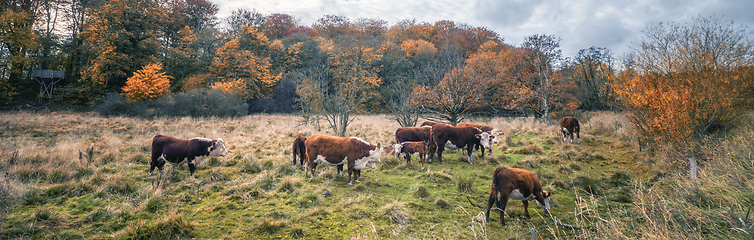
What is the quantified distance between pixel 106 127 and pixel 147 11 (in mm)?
17718

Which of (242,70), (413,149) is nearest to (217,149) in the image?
(413,149)

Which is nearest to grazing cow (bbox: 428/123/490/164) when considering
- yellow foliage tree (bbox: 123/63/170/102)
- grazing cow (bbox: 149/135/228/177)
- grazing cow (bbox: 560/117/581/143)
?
grazing cow (bbox: 560/117/581/143)

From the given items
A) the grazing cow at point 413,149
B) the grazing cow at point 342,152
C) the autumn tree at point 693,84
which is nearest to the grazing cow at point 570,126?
Result: the autumn tree at point 693,84

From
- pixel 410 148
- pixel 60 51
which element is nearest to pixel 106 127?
pixel 410 148

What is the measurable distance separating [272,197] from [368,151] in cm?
276

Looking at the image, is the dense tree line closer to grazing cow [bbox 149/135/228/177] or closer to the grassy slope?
the grassy slope

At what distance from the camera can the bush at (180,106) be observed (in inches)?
912

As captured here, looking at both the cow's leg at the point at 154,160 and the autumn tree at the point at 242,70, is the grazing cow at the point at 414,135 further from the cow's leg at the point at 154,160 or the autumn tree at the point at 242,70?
the autumn tree at the point at 242,70

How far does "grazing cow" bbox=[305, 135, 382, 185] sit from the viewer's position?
7.84 meters

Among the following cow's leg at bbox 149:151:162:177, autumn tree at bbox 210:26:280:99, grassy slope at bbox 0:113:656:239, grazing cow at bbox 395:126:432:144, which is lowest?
grassy slope at bbox 0:113:656:239

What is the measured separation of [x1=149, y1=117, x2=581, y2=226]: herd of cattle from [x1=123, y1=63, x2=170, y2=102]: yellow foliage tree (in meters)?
21.0

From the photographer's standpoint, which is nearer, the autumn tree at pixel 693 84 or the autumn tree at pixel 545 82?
the autumn tree at pixel 693 84

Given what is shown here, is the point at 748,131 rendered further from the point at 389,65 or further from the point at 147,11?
the point at 147,11

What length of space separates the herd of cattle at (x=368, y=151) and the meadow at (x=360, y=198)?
0.42 meters
